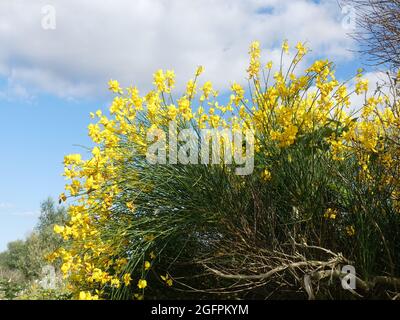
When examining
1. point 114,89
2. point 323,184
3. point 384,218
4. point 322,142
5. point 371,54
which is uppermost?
point 371,54

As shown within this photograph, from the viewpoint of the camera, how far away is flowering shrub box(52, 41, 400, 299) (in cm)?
346

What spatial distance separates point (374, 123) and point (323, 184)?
Answer: 38.5 inches

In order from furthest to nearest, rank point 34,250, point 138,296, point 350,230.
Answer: point 34,250 → point 138,296 → point 350,230

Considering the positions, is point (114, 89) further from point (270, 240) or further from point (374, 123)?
point (374, 123)

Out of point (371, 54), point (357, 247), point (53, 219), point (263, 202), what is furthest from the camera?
point (53, 219)

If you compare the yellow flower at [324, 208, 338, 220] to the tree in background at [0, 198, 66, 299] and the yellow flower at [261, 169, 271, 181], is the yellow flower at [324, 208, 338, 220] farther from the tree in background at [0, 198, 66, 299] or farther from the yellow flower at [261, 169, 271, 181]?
the tree in background at [0, 198, 66, 299]

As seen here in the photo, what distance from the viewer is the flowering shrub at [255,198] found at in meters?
3.46

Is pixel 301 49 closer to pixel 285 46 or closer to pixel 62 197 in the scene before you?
pixel 285 46

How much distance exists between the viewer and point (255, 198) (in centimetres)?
351

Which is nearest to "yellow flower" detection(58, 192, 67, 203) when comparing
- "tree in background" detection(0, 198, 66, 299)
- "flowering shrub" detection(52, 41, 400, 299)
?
"flowering shrub" detection(52, 41, 400, 299)

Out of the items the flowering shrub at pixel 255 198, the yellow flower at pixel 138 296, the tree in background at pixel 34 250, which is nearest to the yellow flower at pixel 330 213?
the flowering shrub at pixel 255 198

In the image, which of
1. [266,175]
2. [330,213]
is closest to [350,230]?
[330,213]

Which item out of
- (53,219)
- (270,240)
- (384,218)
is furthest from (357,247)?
(53,219)

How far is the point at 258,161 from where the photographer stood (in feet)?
11.9
